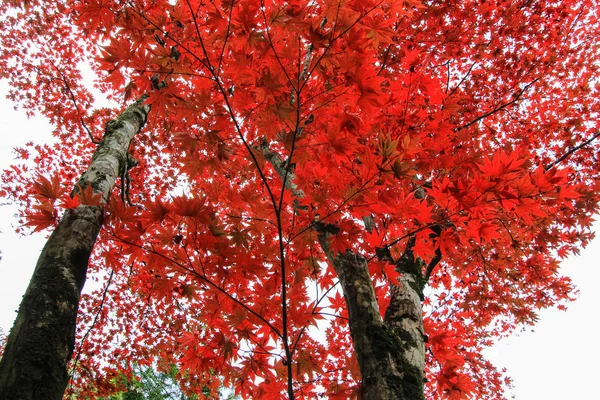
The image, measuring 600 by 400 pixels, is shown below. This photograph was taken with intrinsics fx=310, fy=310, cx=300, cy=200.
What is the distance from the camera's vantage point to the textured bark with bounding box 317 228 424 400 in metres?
1.54

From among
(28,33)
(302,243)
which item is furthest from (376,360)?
(28,33)

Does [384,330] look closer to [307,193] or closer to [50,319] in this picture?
[307,193]

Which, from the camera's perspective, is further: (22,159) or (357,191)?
(22,159)

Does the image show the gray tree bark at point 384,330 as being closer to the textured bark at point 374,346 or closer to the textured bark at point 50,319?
the textured bark at point 374,346

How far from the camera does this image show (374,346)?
5.49ft

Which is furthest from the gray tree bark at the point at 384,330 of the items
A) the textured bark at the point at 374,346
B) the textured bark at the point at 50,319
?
the textured bark at the point at 50,319

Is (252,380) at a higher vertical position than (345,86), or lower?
lower

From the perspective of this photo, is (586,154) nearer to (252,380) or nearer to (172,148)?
(252,380)

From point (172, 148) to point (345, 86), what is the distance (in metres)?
4.90

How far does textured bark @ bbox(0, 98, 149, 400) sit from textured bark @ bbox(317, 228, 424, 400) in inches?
55.6

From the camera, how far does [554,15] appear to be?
13.6 ft

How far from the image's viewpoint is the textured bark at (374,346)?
5.06 ft

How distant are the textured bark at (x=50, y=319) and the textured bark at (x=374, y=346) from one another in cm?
141

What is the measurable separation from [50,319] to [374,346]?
1595 mm
